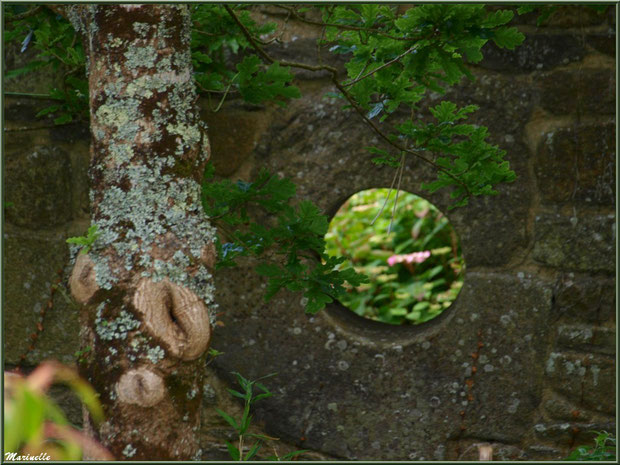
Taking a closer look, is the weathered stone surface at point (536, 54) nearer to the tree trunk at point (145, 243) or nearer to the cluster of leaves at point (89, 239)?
the tree trunk at point (145, 243)

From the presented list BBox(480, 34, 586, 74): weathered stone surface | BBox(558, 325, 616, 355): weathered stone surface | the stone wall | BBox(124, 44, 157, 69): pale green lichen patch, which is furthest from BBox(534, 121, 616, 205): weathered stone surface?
BBox(124, 44, 157, 69): pale green lichen patch

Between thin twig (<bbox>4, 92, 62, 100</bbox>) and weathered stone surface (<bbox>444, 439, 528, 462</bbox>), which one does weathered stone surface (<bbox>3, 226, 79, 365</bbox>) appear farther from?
weathered stone surface (<bbox>444, 439, 528, 462</bbox>)

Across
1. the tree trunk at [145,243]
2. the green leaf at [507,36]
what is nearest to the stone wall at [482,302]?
the green leaf at [507,36]

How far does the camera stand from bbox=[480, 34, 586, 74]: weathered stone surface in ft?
6.16

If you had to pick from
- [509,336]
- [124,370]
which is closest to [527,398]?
[509,336]

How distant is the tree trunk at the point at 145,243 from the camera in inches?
40.4

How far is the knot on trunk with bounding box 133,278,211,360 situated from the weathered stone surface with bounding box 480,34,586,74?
1250 mm

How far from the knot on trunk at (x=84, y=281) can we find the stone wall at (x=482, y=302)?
97 centimetres

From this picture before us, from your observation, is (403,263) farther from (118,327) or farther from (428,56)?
(118,327)

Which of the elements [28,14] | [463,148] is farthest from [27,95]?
[463,148]

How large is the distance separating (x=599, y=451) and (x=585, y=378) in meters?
0.30

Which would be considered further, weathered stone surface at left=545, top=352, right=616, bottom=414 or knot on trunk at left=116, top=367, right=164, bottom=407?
weathered stone surface at left=545, top=352, right=616, bottom=414

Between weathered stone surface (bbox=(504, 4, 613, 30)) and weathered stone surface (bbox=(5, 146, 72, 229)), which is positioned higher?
weathered stone surface (bbox=(504, 4, 613, 30))

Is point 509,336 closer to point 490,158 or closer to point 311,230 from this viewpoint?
point 490,158
